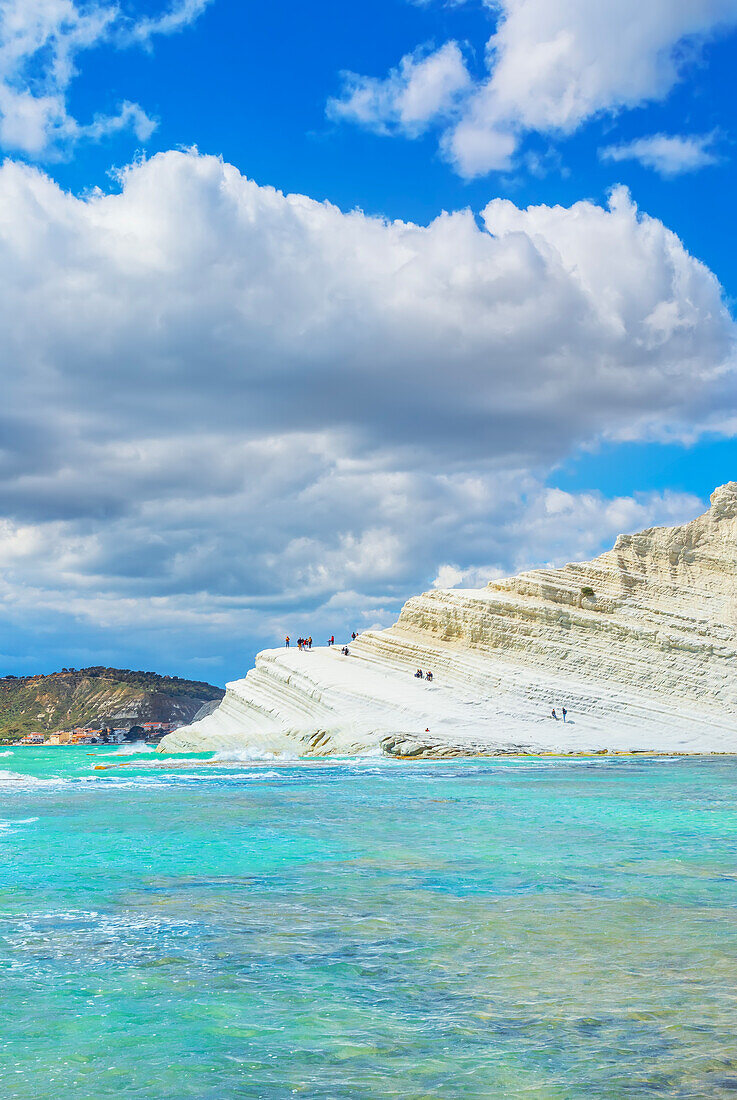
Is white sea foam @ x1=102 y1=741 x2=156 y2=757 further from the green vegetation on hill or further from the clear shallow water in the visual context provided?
the clear shallow water

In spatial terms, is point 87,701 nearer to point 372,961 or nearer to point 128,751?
point 128,751

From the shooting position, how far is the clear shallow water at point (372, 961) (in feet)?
Answer: 20.5

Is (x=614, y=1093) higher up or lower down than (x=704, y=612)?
lower down

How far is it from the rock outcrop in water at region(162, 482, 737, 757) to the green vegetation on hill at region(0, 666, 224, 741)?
11099cm

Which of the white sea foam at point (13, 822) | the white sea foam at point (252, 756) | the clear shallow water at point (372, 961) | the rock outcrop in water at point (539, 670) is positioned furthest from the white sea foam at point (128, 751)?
the clear shallow water at point (372, 961)

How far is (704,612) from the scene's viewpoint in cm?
5647

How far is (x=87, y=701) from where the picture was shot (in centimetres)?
17612

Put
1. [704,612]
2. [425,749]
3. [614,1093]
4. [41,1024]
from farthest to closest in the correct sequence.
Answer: [704,612], [425,749], [41,1024], [614,1093]

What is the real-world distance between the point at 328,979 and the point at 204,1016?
1282mm

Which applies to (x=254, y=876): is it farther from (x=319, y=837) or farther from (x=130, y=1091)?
(x=130, y=1091)

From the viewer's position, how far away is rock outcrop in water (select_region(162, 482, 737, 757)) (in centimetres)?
4891

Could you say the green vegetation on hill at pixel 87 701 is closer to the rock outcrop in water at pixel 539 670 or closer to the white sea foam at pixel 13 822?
→ the rock outcrop in water at pixel 539 670

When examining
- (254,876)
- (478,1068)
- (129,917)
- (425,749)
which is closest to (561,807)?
(254,876)

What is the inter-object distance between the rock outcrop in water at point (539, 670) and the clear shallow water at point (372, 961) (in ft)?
97.9
